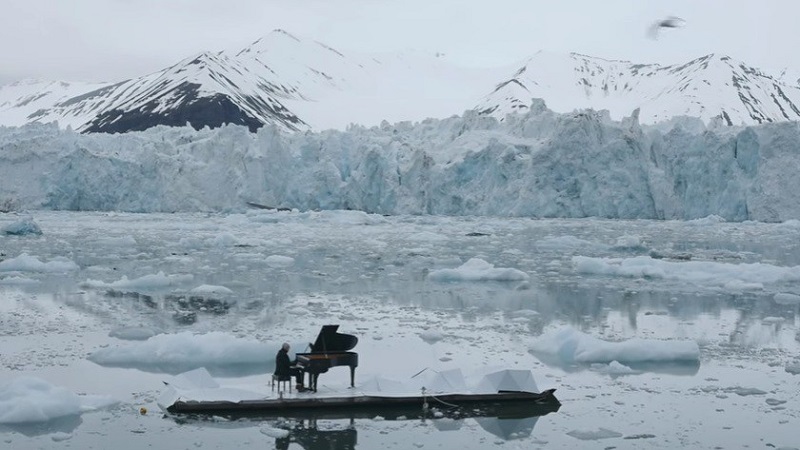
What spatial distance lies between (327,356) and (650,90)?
145986 millimetres

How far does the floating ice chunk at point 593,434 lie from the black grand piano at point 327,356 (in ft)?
6.90

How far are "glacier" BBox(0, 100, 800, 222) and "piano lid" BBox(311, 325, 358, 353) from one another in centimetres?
2694

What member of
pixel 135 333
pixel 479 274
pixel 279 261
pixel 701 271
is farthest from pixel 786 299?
pixel 279 261

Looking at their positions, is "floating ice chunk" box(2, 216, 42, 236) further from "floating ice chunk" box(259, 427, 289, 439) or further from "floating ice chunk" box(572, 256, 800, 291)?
"floating ice chunk" box(259, 427, 289, 439)

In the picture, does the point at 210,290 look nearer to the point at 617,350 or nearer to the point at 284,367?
the point at 284,367

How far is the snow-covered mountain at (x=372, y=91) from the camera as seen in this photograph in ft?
334

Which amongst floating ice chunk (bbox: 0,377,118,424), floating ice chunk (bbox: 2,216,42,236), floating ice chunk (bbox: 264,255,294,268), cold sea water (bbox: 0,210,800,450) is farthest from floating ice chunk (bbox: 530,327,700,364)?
floating ice chunk (bbox: 2,216,42,236)

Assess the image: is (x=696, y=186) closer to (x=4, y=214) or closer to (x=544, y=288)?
(x=544, y=288)

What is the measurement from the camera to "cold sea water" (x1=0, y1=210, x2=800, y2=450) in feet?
20.9

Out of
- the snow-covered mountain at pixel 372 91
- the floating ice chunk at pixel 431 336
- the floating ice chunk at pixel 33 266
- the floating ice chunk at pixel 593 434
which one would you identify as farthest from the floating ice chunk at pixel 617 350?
the snow-covered mountain at pixel 372 91

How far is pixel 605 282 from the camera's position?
1553cm

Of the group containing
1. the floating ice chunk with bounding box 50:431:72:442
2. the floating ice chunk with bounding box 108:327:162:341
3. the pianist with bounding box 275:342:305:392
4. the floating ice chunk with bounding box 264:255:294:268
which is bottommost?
the floating ice chunk with bounding box 50:431:72:442

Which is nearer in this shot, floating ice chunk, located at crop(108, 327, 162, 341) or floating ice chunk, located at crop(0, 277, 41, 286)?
floating ice chunk, located at crop(108, 327, 162, 341)

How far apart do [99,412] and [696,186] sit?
31250 millimetres
